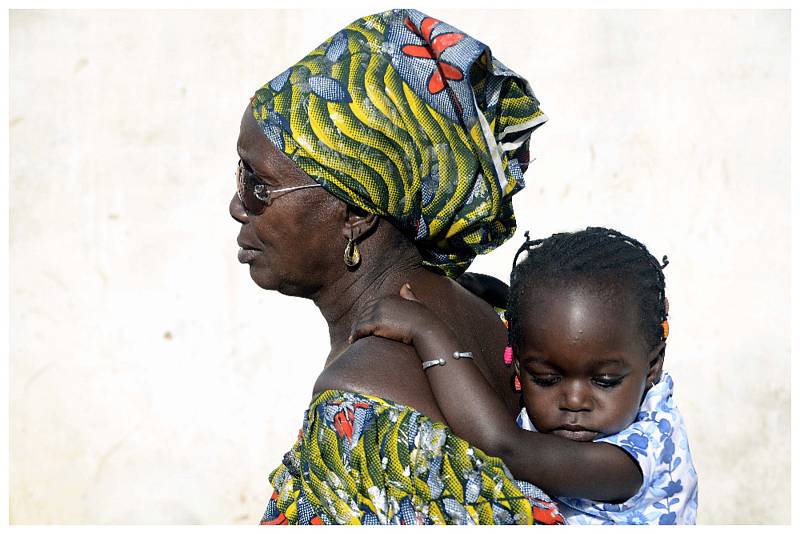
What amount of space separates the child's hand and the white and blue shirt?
0.45 m

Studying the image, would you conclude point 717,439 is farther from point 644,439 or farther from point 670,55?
point 644,439

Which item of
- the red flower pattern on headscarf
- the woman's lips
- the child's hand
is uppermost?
the red flower pattern on headscarf

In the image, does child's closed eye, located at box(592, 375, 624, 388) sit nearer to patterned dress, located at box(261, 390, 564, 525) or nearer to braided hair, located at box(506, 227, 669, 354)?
braided hair, located at box(506, 227, 669, 354)

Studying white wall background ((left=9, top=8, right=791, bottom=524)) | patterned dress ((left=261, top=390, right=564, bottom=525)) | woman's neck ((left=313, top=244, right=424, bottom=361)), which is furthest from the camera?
white wall background ((left=9, top=8, right=791, bottom=524))

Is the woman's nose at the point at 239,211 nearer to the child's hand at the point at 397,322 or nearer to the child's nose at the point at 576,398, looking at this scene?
the child's hand at the point at 397,322

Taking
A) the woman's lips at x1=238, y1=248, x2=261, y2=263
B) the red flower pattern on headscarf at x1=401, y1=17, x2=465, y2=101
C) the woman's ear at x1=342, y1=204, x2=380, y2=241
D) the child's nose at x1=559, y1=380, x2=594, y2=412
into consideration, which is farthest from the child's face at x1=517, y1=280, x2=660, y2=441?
the woman's lips at x1=238, y1=248, x2=261, y2=263

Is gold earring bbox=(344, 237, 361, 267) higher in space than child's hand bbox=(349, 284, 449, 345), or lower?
higher

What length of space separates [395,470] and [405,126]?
0.85 metres

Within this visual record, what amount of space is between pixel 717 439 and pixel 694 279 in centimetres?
102

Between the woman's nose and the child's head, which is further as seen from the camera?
the woman's nose

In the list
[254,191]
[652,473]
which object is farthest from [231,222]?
[652,473]

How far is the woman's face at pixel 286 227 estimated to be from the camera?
2.59 metres

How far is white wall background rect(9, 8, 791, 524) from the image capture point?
630 centimetres

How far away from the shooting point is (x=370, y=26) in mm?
2703
